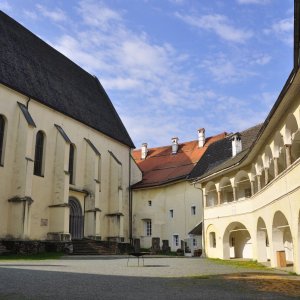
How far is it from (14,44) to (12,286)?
25.6m

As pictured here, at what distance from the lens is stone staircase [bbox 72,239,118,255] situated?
102ft

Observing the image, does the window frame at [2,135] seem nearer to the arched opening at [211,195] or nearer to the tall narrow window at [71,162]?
the tall narrow window at [71,162]

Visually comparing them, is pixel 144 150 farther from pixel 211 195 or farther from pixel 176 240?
pixel 211 195

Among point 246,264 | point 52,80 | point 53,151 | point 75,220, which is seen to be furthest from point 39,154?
point 246,264

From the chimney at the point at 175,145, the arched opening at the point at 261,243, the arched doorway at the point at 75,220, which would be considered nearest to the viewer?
the arched opening at the point at 261,243

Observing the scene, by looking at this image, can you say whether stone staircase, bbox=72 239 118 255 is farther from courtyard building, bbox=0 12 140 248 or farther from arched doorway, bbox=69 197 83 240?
arched doorway, bbox=69 197 83 240

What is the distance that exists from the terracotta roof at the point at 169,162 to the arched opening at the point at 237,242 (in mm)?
10968

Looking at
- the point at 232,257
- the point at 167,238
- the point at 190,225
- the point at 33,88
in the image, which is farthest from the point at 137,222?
the point at 33,88

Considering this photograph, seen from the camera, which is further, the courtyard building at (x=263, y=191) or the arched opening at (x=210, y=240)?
the arched opening at (x=210, y=240)

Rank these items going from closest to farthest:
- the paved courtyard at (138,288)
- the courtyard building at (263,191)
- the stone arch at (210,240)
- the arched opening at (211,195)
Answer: the paved courtyard at (138,288) → the courtyard building at (263,191) → the stone arch at (210,240) → the arched opening at (211,195)

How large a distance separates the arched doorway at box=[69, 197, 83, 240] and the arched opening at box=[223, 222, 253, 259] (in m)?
12.0

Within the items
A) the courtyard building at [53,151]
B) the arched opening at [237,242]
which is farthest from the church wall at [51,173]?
the arched opening at [237,242]

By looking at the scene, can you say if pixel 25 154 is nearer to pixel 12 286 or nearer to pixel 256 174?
pixel 256 174

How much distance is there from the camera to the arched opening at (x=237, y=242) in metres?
29.4
